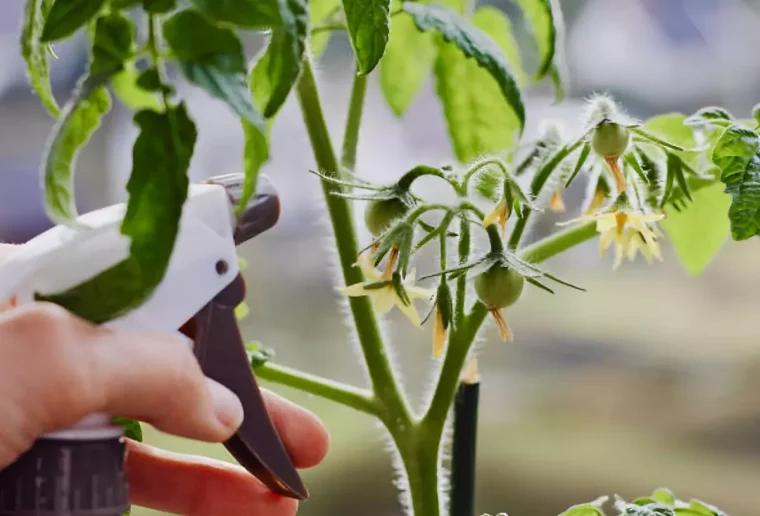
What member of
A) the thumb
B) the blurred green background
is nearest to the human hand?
the thumb

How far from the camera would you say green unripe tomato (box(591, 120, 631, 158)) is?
1.40 feet

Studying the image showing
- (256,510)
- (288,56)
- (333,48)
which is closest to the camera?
(288,56)

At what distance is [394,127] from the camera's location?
947 mm

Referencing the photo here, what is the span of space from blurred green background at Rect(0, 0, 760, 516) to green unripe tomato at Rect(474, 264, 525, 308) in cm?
50

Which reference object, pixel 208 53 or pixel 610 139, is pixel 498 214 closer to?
pixel 610 139

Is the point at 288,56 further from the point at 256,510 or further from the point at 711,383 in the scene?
the point at 711,383

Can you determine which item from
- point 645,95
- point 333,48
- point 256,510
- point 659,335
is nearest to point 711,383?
point 659,335

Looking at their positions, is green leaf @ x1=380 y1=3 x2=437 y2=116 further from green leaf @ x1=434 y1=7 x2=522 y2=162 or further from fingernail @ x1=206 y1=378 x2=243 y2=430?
fingernail @ x1=206 y1=378 x2=243 y2=430

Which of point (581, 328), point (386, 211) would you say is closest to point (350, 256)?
point (386, 211)

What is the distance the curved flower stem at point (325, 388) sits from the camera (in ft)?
1.69

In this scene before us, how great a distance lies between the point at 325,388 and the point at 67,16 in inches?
10.8

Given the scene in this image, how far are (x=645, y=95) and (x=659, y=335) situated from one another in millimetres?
262

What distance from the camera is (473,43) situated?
1.44 feet

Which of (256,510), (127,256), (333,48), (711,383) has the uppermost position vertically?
(333,48)
